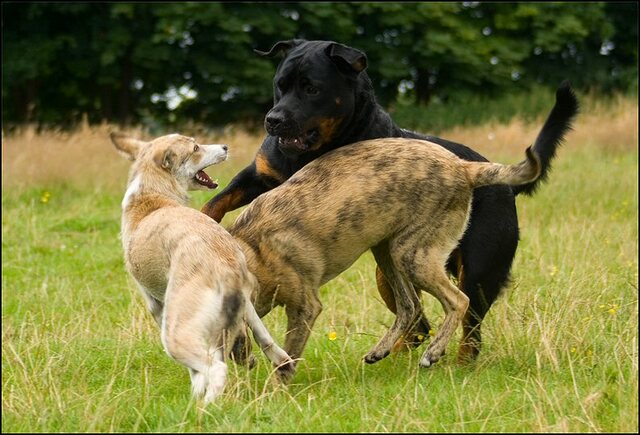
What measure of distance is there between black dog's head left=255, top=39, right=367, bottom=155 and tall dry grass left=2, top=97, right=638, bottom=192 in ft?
27.2

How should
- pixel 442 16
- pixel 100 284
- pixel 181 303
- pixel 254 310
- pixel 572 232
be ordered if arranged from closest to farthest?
pixel 181 303
pixel 254 310
pixel 100 284
pixel 572 232
pixel 442 16

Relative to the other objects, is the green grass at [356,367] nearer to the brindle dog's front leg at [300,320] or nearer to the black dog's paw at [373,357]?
the black dog's paw at [373,357]

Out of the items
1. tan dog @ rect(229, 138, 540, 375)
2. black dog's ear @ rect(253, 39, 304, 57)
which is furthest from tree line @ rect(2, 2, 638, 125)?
tan dog @ rect(229, 138, 540, 375)

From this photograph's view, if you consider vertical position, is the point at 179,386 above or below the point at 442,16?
above

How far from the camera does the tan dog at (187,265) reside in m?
4.77

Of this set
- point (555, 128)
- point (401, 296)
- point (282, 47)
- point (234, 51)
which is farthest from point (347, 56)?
point (234, 51)

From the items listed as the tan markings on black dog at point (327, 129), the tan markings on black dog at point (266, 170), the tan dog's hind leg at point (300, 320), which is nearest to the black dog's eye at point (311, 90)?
the tan markings on black dog at point (327, 129)

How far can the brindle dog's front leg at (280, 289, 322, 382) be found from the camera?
561 centimetres

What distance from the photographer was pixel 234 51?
30531 millimetres

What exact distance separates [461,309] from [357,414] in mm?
1335

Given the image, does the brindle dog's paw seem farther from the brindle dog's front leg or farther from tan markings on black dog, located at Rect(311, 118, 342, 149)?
tan markings on black dog, located at Rect(311, 118, 342, 149)

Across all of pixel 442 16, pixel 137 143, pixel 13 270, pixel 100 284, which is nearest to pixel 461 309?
pixel 137 143

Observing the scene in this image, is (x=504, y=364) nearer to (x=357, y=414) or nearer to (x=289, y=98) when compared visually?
(x=357, y=414)

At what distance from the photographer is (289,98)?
627 cm
